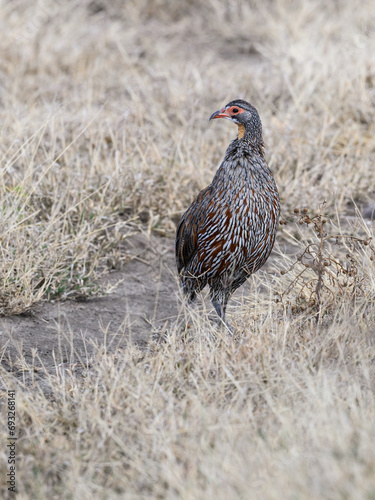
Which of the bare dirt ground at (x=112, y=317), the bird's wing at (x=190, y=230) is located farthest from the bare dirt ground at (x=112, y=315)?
the bird's wing at (x=190, y=230)

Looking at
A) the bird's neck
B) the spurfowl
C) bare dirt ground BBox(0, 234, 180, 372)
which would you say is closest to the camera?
the spurfowl

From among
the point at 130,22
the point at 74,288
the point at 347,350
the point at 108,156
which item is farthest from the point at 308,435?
the point at 130,22

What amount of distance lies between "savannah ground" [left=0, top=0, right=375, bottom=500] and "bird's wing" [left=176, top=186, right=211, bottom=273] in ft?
1.16

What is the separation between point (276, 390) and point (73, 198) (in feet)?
9.15

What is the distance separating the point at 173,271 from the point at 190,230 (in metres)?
1.18

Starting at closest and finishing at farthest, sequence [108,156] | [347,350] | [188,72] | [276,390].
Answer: [276,390]
[347,350]
[108,156]
[188,72]

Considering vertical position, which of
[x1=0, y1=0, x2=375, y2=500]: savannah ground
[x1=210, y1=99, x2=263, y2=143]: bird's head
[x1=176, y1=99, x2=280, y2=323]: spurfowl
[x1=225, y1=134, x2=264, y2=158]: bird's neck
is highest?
[x1=210, y1=99, x2=263, y2=143]: bird's head

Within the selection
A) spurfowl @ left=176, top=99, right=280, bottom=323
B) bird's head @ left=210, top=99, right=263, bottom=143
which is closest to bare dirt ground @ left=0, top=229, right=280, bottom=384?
spurfowl @ left=176, top=99, right=280, bottom=323

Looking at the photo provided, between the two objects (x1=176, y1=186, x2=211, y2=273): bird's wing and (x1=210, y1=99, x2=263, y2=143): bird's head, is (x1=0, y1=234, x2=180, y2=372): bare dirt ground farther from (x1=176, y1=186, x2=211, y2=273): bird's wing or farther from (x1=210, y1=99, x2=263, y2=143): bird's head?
(x1=210, y1=99, x2=263, y2=143): bird's head

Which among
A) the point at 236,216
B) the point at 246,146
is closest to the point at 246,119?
the point at 246,146

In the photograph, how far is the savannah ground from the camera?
110 inches

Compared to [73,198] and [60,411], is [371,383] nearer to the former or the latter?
[60,411]

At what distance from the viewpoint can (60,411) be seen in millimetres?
3328

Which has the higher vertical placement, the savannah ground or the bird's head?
the bird's head
